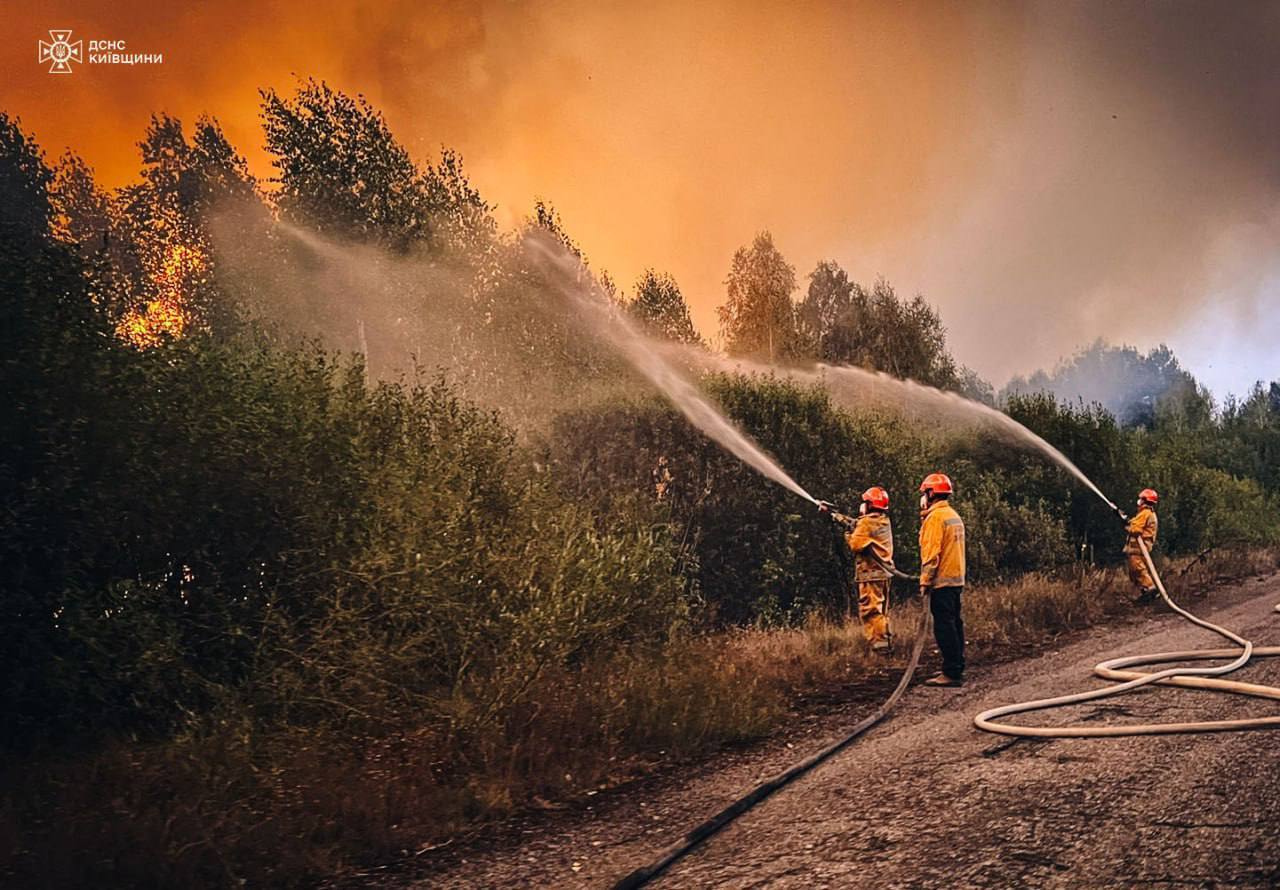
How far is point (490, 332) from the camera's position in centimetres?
2109

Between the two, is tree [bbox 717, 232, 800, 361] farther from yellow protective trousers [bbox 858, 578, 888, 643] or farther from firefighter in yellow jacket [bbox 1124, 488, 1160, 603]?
yellow protective trousers [bbox 858, 578, 888, 643]

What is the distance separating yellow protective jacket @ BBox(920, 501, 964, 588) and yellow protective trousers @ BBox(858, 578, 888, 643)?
1659mm

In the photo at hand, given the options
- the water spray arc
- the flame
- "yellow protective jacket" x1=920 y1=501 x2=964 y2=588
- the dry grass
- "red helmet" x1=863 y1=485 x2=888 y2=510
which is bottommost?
the dry grass

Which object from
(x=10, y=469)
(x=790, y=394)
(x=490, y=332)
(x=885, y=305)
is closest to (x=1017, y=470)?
(x=790, y=394)

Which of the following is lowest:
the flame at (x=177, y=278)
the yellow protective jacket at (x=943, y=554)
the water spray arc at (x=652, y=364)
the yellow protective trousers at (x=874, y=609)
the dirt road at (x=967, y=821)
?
the dirt road at (x=967, y=821)

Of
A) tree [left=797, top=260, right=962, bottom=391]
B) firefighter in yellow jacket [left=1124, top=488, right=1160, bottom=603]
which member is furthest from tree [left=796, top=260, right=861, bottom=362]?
firefighter in yellow jacket [left=1124, top=488, right=1160, bottom=603]

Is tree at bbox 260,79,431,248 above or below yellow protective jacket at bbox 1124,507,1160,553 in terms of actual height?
above

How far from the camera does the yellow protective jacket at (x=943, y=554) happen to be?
9.47 m

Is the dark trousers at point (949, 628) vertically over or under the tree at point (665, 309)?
under

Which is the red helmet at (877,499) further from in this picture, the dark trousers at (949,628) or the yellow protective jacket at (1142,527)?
the yellow protective jacket at (1142,527)

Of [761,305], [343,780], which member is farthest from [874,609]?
[761,305]

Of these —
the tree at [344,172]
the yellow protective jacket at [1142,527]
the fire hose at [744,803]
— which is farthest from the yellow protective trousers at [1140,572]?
the tree at [344,172]

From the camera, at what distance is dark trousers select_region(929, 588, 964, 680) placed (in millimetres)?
9438

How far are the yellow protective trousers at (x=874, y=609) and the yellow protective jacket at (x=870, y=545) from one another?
0.10 meters
